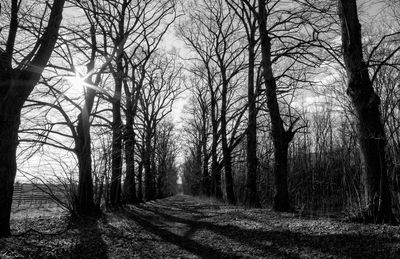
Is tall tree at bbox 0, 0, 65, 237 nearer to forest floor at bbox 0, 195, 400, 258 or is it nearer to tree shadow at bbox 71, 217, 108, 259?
forest floor at bbox 0, 195, 400, 258

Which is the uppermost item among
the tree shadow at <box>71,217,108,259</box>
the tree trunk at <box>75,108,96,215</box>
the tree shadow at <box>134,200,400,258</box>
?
the tree trunk at <box>75,108,96,215</box>

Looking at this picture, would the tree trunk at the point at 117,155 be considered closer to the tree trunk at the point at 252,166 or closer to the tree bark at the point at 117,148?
the tree bark at the point at 117,148

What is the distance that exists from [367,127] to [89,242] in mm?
5487

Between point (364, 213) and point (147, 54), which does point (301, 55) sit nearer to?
point (364, 213)

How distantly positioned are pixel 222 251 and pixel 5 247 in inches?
136

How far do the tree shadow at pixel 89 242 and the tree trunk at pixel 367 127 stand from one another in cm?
461

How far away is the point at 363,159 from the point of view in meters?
5.70

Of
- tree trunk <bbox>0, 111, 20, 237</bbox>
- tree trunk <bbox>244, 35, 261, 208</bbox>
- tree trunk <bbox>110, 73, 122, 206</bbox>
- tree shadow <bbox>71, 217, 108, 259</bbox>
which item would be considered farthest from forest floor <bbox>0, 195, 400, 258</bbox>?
tree trunk <bbox>110, 73, 122, 206</bbox>

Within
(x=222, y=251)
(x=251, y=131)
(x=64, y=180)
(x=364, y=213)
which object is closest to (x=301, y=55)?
(x=251, y=131)

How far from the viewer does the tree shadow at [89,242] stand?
5.13 m

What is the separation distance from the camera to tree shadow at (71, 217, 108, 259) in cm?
513

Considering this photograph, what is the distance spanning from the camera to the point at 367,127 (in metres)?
5.60

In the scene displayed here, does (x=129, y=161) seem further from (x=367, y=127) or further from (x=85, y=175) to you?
(x=367, y=127)

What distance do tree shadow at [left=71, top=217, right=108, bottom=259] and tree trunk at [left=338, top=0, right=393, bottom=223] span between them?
461 centimetres
